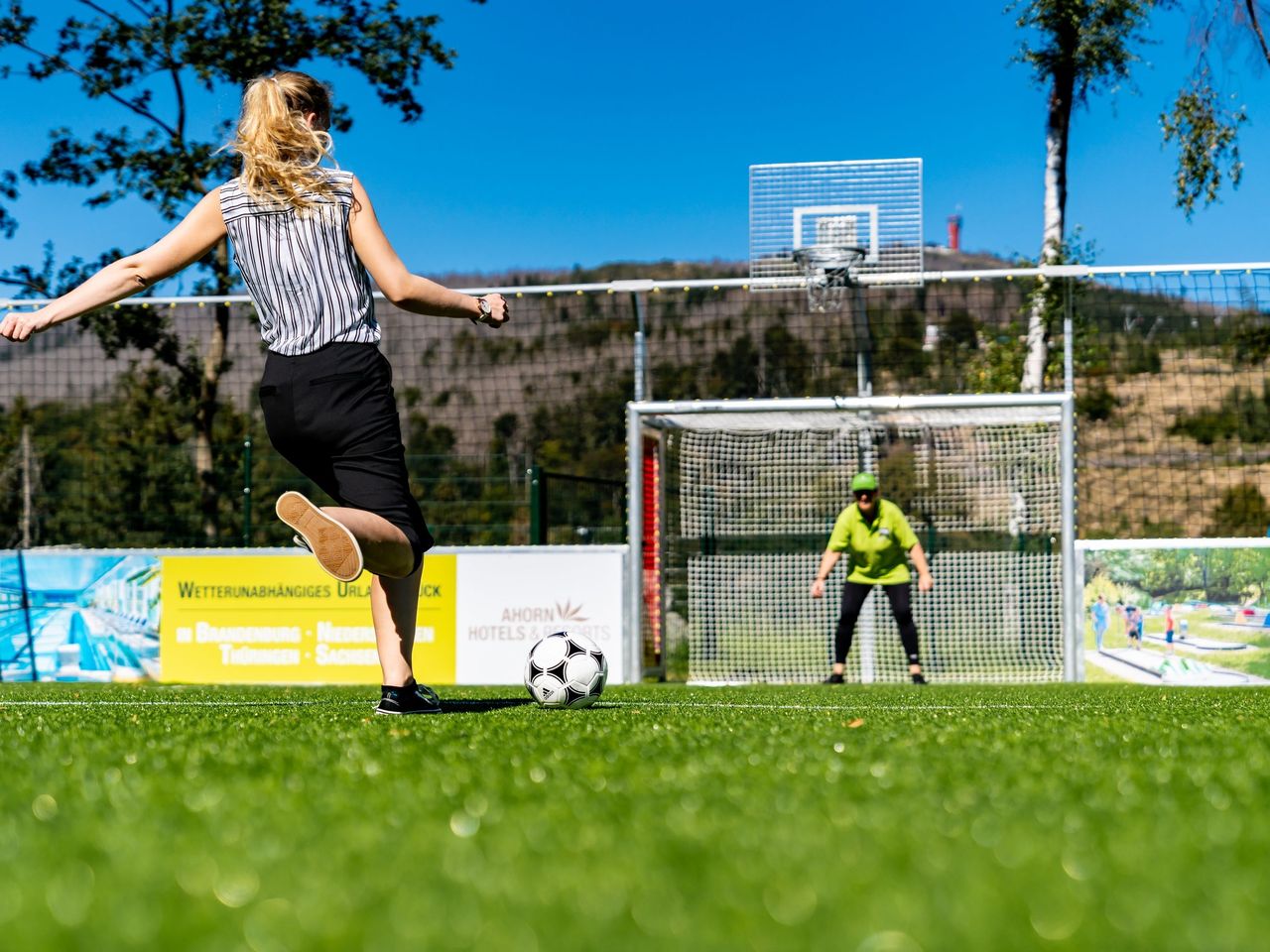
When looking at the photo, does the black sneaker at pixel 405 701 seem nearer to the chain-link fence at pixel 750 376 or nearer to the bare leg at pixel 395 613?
the bare leg at pixel 395 613

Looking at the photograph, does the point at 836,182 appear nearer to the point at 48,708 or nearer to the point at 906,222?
the point at 906,222

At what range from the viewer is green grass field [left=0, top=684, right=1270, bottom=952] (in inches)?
62.6

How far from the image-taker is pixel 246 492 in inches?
532

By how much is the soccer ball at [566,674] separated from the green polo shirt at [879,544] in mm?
6192

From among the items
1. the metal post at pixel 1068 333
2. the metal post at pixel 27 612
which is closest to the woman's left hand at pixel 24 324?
the metal post at pixel 27 612

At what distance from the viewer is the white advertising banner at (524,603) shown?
1195 centimetres

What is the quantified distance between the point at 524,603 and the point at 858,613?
2.78 metres

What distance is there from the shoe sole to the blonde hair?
112 centimetres

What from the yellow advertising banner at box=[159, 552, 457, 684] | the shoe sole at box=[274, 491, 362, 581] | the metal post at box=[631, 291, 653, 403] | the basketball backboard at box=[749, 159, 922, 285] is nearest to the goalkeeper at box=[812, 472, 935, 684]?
the metal post at box=[631, 291, 653, 403]

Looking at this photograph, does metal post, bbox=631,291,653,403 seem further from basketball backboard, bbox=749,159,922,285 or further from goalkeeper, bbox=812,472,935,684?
goalkeeper, bbox=812,472,935,684

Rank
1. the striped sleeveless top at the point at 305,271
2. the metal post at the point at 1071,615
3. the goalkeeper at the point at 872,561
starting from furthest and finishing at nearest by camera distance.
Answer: the goalkeeper at the point at 872,561 → the metal post at the point at 1071,615 → the striped sleeveless top at the point at 305,271

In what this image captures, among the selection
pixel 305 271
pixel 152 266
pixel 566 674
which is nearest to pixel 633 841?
pixel 305 271

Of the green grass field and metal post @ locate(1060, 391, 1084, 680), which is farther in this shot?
metal post @ locate(1060, 391, 1084, 680)

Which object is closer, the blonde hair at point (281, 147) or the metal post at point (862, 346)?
the blonde hair at point (281, 147)
